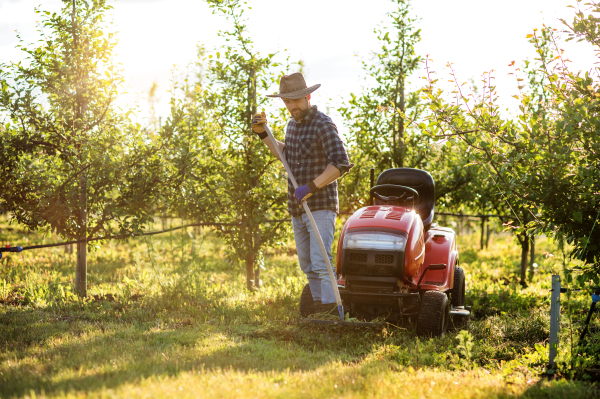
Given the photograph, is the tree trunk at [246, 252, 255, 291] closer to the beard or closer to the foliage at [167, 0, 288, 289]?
the foliage at [167, 0, 288, 289]

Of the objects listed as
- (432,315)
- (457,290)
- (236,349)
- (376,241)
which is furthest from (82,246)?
(457,290)

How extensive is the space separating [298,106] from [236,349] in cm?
237

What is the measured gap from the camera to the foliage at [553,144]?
3.89 meters

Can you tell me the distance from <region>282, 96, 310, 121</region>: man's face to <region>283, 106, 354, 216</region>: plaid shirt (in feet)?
0.15

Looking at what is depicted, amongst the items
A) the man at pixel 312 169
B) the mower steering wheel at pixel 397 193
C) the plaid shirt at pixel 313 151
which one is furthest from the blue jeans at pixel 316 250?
the mower steering wheel at pixel 397 193

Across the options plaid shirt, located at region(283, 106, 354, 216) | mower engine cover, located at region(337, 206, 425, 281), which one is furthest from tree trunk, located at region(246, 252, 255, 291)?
mower engine cover, located at region(337, 206, 425, 281)

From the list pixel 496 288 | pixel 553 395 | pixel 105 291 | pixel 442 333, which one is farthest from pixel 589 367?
pixel 105 291

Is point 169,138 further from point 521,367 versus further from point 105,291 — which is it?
point 521,367

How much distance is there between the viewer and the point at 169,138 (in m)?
6.37

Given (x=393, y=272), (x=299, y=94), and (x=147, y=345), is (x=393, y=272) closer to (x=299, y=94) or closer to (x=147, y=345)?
(x=299, y=94)

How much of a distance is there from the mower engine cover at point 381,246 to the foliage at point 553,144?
3.14ft

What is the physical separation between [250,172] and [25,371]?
432cm

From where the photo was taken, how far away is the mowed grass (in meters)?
3.16

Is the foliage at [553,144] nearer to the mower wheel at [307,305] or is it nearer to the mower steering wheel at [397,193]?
the mower steering wheel at [397,193]
